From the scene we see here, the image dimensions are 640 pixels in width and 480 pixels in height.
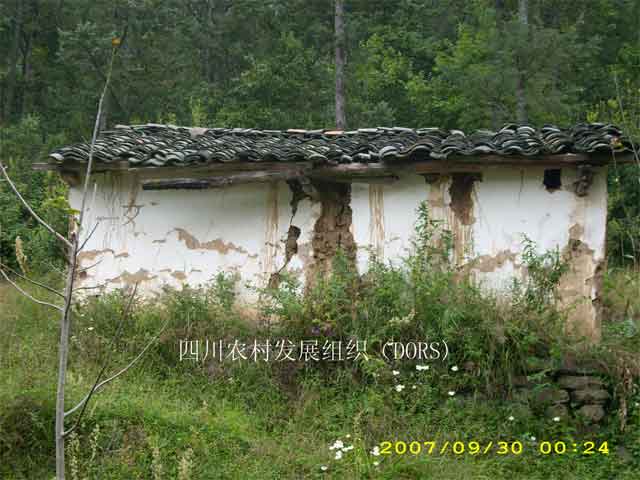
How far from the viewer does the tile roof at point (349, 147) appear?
270 inches

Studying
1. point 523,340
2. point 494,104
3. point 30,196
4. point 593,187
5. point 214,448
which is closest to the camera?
point 214,448

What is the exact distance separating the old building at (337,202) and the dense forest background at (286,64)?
7703mm

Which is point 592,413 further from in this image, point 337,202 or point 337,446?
point 337,202

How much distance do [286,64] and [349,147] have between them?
12167mm

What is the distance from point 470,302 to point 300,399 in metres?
1.92

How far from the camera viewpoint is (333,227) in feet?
25.4

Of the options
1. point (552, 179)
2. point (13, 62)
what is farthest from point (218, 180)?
point (13, 62)

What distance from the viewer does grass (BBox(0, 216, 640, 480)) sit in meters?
5.31

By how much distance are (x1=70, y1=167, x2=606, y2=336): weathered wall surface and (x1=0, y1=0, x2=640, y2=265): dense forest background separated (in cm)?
775

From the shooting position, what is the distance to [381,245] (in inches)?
298

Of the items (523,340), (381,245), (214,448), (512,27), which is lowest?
(214,448)

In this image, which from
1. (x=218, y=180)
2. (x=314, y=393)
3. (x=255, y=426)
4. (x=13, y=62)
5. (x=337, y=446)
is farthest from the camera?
(x=13, y=62)

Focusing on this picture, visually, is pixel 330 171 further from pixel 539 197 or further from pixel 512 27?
pixel 512 27

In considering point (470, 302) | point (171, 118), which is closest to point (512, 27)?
point (171, 118)
